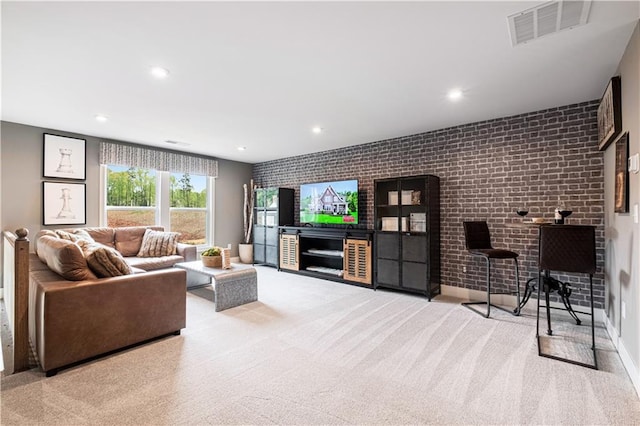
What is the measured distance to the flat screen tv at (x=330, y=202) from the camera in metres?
5.22

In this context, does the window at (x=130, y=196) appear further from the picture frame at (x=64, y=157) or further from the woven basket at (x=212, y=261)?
the woven basket at (x=212, y=261)

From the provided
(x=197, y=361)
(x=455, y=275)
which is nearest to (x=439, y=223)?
(x=455, y=275)

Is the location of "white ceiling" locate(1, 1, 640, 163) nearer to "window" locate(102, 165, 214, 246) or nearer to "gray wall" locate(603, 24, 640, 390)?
"gray wall" locate(603, 24, 640, 390)

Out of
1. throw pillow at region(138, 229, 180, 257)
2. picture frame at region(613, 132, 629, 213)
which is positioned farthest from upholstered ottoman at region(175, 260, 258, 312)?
picture frame at region(613, 132, 629, 213)

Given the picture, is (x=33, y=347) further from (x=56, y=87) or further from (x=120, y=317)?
(x=56, y=87)

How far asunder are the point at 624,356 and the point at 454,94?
265 cm

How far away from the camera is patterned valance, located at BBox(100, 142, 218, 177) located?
4949 millimetres

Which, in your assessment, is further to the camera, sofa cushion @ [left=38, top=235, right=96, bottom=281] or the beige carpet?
sofa cushion @ [left=38, top=235, right=96, bottom=281]

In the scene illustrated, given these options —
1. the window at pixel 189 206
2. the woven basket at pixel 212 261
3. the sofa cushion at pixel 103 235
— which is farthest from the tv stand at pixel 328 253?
the sofa cushion at pixel 103 235

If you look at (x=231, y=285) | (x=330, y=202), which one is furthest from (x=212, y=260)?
(x=330, y=202)

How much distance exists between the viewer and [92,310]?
7.47 feet

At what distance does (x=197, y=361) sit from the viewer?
2.31m

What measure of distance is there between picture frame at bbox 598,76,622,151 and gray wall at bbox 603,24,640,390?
72 mm

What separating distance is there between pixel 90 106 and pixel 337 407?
400 cm
